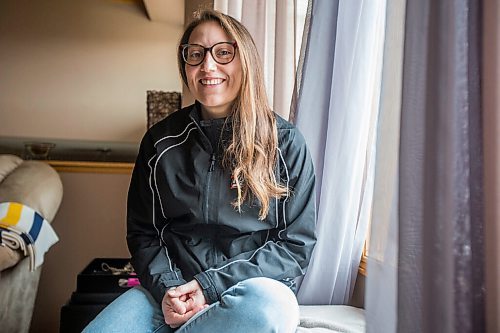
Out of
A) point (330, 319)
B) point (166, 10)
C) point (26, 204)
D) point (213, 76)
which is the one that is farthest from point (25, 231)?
point (166, 10)

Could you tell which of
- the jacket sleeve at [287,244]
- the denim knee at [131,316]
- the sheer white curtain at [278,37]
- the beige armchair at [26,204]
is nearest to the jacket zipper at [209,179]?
the jacket sleeve at [287,244]

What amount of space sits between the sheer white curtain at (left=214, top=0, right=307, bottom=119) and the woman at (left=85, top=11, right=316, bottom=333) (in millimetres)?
353

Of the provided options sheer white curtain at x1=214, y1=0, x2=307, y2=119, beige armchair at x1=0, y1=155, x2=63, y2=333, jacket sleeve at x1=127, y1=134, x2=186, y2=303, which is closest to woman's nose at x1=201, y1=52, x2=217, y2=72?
jacket sleeve at x1=127, y1=134, x2=186, y2=303

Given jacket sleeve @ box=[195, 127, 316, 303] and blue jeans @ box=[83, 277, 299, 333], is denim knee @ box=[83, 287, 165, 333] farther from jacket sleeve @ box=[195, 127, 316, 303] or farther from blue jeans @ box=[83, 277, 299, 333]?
jacket sleeve @ box=[195, 127, 316, 303]

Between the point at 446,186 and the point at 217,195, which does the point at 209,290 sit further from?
the point at 446,186

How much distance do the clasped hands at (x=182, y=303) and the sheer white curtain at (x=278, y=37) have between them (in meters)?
0.75

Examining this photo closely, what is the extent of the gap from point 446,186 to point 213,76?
2.67ft

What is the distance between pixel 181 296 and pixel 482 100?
0.79 m

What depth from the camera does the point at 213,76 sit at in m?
1.33

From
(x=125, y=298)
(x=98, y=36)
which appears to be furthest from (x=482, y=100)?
(x=98, y=36)

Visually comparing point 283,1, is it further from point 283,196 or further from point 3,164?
point 3,164

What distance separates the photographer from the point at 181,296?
1182mm

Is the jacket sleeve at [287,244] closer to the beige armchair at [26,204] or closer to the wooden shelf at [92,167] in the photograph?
the beige armchair at [26,204]

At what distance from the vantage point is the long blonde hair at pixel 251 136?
1271 mm
